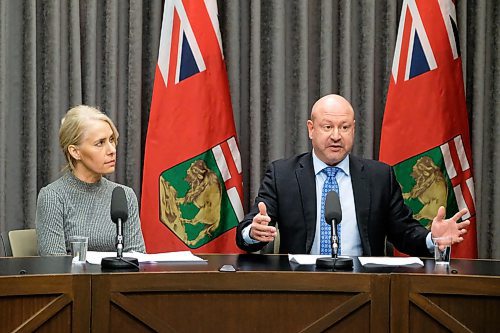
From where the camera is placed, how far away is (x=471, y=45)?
5.23 meters

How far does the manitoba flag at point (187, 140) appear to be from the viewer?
4.48 m

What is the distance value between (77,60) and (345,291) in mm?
2591

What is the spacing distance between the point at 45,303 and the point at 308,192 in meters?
1.56

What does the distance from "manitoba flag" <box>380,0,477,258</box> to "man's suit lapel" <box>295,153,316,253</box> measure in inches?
32.4

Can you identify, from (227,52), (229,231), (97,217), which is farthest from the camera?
(227,52)

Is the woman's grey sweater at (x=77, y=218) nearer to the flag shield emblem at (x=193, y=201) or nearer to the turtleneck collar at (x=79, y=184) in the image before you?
the turtleneck collar at (x=79, y=184)

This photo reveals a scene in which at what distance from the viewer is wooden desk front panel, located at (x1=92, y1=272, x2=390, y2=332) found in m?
2.80

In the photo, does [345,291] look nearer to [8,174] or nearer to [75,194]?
[75,194]

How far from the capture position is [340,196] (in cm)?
390

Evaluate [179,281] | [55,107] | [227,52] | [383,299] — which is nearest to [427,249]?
[383,299]

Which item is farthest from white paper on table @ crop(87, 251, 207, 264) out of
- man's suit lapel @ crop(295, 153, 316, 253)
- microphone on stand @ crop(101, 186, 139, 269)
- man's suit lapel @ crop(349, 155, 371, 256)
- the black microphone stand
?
man's suit lapel @ crop(349, 155, 371, 256)

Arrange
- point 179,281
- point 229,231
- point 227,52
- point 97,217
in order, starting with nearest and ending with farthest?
point 179,281
point 97,217
point 229,231
point 227,52

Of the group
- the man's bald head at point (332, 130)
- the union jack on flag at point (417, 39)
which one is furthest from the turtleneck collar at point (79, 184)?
the union jack on flag at point (417, 39)

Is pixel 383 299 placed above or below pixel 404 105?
below
